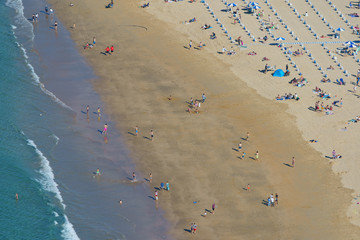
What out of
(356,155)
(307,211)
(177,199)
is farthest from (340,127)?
(177,199)

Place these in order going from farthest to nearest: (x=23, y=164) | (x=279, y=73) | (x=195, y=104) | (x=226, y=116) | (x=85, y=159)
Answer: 1. (x=279, y=73)
2. (x=195, y=104)
3. (x=226, y=116)
4. (x=85, y=159)
5. (x=23, y=164)

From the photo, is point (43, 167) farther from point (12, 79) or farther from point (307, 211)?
point (307, 211)

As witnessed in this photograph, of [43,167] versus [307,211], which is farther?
[43,167]

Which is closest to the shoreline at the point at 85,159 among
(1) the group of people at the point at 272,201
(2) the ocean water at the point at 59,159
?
(2) the ocean water at the point at 59,159

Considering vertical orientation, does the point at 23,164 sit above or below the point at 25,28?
above

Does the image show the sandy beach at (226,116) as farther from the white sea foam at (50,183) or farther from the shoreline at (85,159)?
the white sea foam at (50,183)

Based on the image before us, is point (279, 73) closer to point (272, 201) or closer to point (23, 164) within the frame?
point (272, 201)

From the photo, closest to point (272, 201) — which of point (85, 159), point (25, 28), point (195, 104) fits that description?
point (85, 159)
